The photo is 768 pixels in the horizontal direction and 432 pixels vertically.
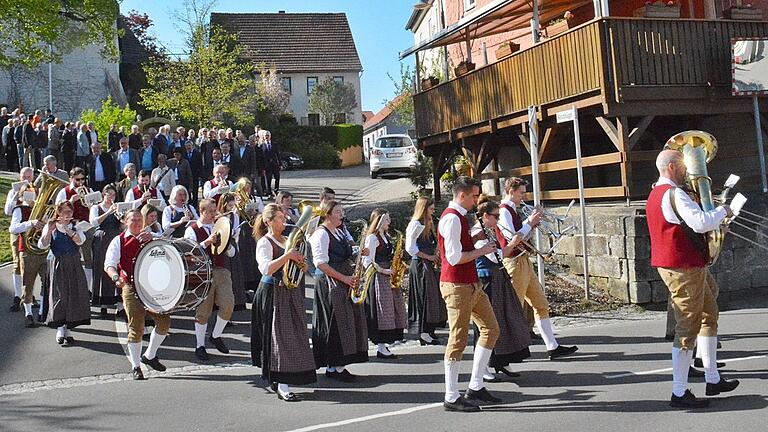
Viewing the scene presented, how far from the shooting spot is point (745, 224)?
1333 cm

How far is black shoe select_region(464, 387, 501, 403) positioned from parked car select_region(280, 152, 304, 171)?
3224 centimetres

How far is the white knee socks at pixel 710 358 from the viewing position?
707cm

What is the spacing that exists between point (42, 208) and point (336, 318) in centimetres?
513

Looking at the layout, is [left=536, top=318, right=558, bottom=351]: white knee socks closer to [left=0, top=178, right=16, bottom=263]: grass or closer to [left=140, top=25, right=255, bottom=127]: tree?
[left=0, top=178, right=16, bottom=263]: grass

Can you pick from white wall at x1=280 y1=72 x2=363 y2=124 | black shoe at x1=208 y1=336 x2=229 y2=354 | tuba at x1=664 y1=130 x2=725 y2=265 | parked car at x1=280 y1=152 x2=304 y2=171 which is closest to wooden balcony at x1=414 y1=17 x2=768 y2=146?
tuba at x1=664 y1=130 x2=725 y2=265

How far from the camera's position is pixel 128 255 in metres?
9.07

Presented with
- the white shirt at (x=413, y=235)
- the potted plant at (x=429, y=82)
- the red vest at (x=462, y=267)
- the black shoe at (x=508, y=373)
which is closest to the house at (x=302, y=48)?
the potted plant at (x=429, y=82)

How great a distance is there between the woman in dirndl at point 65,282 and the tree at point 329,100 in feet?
149

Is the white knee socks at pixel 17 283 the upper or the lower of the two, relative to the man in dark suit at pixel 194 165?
lower

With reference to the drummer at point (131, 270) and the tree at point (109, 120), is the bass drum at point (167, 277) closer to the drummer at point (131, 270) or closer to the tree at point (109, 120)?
the drummer at point (131, 270)

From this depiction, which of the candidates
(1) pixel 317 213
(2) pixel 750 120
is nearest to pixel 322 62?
(2) pixel 750 120

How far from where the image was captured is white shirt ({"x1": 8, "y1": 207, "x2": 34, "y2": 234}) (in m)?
11.4

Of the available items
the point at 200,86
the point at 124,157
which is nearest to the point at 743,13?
the point at 124,157

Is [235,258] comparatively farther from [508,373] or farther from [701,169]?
[701,169]
